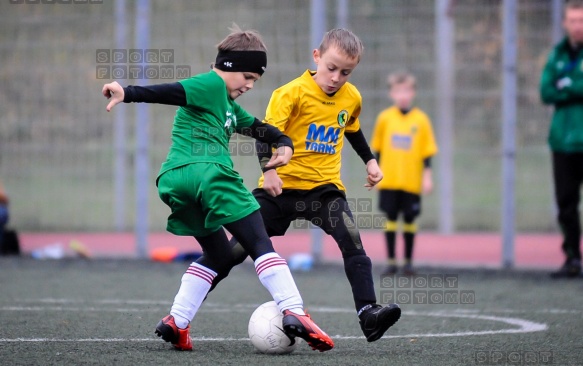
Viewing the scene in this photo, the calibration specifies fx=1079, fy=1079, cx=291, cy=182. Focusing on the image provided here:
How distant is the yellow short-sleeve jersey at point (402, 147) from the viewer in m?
9.83

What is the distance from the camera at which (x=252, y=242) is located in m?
5.21

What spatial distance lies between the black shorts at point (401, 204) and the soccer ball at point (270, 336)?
4683 millimetres

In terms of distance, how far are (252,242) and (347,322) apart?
162 centimetres

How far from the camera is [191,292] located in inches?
213

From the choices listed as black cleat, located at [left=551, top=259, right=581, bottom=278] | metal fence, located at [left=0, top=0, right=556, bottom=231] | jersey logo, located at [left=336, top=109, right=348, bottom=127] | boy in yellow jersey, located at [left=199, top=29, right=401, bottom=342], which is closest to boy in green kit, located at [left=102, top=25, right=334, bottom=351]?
boy in yellow jersey, located at [left=199, top=29, right=401, bottom=342]

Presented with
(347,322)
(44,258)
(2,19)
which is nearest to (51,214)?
(44,258)

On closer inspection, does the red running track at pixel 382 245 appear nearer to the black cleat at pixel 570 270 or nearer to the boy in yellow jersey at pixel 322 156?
the black cleat at pixel 570 270

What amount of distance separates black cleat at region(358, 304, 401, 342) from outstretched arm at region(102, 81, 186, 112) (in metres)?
1.39

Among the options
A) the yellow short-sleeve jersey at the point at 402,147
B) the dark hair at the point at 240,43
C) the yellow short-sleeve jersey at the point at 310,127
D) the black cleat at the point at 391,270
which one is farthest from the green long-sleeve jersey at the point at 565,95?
the dark hair at the point at 240,43

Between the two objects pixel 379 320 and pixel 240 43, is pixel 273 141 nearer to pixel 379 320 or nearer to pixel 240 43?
pixel 240 43

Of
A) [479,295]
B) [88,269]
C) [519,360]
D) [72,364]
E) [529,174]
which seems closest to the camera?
[72,364]

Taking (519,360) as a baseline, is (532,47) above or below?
above

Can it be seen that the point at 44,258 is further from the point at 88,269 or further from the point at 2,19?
the point at 2,19

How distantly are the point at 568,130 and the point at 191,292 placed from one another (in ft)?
16.6
